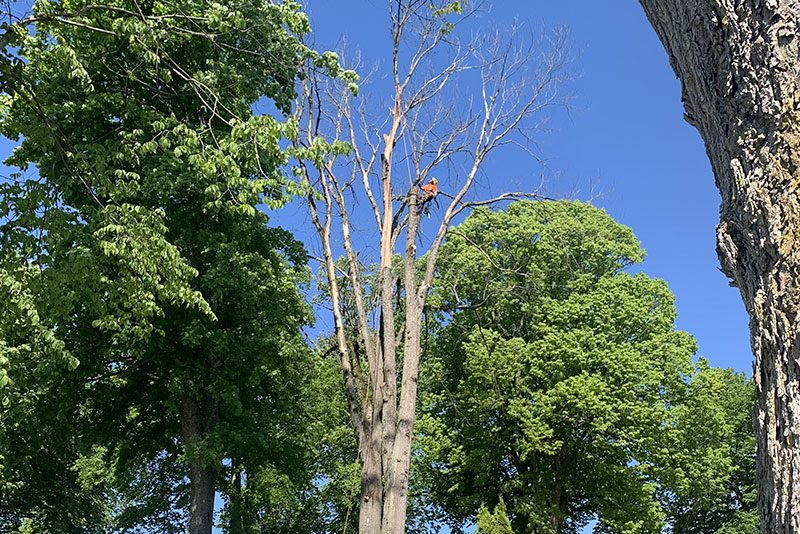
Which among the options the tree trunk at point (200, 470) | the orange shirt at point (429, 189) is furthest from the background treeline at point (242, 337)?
the orange shirt at point (429, 189)

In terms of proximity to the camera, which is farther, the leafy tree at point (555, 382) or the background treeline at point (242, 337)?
the leafy tree at point (555, 382)

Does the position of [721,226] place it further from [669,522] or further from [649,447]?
[669,522]

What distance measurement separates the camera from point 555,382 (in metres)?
18.5

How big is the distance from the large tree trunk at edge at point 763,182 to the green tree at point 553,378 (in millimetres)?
14862

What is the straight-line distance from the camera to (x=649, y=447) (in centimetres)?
1788

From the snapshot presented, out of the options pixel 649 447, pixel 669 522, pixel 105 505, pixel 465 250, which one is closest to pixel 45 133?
pixel 465 250

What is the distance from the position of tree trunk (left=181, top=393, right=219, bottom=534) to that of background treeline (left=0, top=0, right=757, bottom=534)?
0.05 metres

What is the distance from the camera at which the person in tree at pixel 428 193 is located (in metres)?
10.9

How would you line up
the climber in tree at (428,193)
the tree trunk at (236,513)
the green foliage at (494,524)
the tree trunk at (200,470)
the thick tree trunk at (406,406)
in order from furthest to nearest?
the tree trunk at (236,513)
the green foliage at (494,524)
the tree trunk at (200,470)
the climber in tree at (428,193)
the thick tree trunk at (406,406)

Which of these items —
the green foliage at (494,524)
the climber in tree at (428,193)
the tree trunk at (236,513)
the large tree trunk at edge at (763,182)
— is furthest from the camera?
the tree trunk at (236,513)

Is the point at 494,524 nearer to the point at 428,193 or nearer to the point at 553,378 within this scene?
the point at 553,378

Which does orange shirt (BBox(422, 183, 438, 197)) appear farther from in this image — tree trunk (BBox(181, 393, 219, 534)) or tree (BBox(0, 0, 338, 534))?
tree trunk (BBox(181, 393, 219, 534))

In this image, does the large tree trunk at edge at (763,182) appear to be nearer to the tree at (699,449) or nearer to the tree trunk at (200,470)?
the tree trunk at (200,470)

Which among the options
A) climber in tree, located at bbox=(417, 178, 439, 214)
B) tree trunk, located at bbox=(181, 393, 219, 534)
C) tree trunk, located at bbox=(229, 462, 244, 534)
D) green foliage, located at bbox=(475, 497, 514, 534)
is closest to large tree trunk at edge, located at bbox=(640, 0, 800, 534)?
climber in tree, located at bbox=(417, 178, 439, 214)
